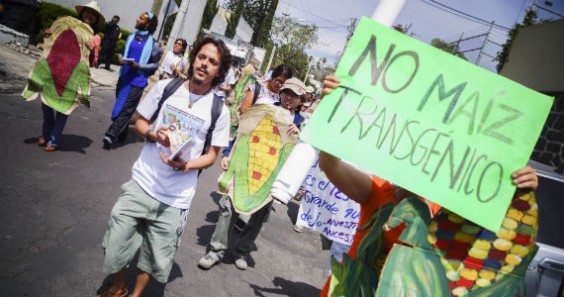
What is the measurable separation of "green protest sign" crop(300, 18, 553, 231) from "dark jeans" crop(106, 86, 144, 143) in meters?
5.45

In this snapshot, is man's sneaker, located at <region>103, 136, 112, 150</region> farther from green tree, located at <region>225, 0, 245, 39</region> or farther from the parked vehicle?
green tree, located at <region>225, 0, 245, 39</region>

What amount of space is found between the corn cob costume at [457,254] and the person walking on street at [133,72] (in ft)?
18.3

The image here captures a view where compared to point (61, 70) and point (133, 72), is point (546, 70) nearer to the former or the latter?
point (133, 72)

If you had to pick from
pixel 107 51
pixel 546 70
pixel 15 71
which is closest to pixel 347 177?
Result: pixel 15 71

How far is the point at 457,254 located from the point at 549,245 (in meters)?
2.99

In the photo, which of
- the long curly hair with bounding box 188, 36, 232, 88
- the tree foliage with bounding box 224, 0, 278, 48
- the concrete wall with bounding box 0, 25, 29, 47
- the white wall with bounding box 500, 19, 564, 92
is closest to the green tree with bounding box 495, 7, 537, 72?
the white wall with bounding box 500, 19, 564, 92

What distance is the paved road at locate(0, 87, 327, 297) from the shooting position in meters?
2.93

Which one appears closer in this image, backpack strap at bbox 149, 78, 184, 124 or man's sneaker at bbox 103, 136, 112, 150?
backpack strap at bbox 149, 78, 184, 124

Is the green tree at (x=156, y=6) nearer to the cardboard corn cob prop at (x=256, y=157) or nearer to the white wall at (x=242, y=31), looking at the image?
the white wall at (x=242, y=31)

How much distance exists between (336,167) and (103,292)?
2.09m

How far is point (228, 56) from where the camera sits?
2.85 m

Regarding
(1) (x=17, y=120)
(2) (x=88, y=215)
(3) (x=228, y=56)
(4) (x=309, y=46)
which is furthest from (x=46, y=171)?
(4) (x=309, y=46)

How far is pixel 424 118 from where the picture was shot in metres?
1.52

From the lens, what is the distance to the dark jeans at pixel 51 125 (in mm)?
5180
